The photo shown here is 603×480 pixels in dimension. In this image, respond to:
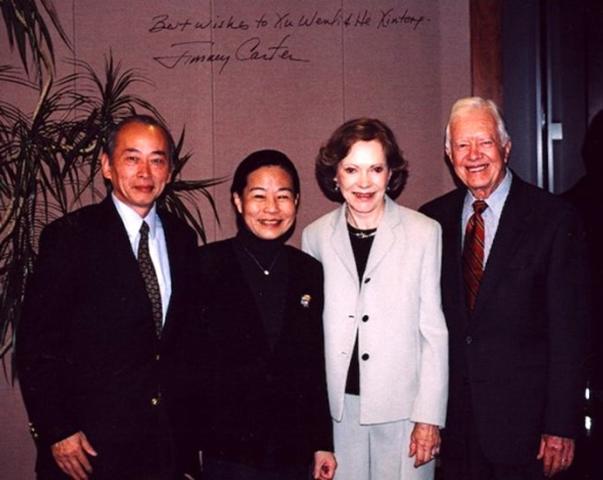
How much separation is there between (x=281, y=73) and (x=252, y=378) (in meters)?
2.13

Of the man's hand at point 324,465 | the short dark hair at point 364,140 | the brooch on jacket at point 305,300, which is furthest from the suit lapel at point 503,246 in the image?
the man's hand at point 324,465

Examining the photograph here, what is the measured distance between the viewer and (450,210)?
8.43 feet

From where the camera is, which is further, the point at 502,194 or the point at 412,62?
the point at 412,62

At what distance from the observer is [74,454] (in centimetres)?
206

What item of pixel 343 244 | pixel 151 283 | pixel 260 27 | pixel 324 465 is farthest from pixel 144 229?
pixel 260 27

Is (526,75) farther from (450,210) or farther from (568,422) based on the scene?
(568,422)

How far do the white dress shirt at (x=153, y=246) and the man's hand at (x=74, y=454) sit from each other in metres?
0.49

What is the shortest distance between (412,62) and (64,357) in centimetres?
264

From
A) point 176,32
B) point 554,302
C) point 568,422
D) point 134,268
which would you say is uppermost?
point 176,32

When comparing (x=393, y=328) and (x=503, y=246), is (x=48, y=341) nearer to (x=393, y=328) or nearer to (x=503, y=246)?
(x=393, y=328)

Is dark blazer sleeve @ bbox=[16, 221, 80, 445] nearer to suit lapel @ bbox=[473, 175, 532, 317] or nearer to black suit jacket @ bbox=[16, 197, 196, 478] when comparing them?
black suit jacket @ bbox=[16, 197, 196, 478]

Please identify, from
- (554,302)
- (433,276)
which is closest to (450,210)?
(433,276)
